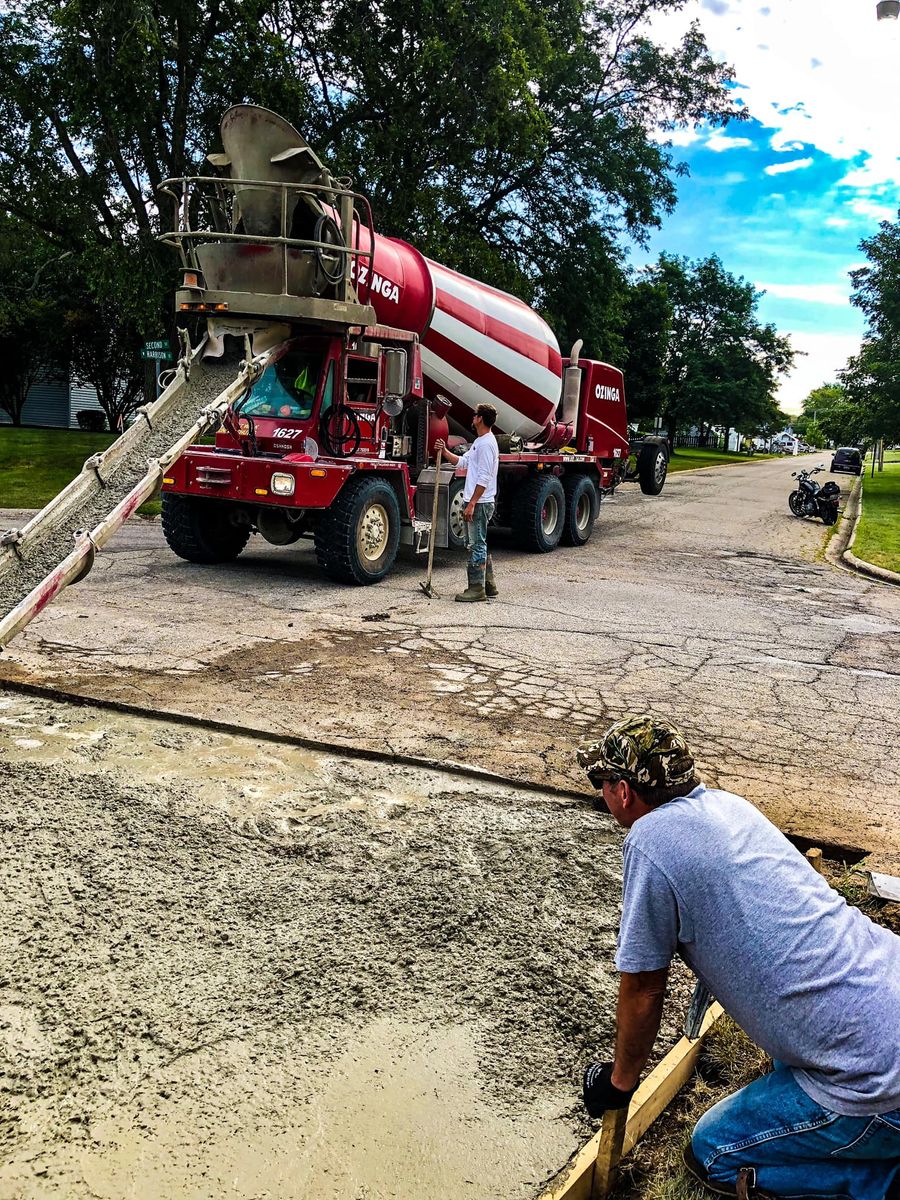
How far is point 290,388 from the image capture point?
10.4m

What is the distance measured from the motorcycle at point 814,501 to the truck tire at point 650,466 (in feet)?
9.39

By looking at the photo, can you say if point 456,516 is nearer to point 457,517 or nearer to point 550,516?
point 457,517

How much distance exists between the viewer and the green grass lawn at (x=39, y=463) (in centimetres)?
1728

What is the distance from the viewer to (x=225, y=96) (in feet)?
57.5

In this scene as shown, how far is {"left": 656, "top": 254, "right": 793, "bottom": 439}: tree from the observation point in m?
61.2

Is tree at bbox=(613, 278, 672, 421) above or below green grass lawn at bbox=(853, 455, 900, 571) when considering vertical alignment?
above

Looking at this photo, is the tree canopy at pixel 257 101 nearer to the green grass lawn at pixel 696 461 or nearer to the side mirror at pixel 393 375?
the side mirror at pixel 393 375

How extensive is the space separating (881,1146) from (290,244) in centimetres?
884

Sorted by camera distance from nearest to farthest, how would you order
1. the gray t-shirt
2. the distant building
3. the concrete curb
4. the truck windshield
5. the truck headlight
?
1. the gray t-shirt
2. the truck headlight
3. the truck windshield
4. the concrete curb
5. the distant building

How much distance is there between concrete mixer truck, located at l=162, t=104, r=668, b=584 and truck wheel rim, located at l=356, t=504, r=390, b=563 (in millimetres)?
18

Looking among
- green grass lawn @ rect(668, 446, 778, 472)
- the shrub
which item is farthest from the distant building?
green grass lawn @ rect(668, 446, 778, 472)

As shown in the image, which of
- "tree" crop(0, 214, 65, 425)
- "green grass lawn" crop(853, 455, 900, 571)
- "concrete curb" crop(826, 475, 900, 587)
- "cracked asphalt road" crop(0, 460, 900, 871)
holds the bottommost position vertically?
"cracked asphalt road" crop(0, 460, 900, 871)

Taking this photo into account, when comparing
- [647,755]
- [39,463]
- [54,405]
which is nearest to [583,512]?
[39,463]

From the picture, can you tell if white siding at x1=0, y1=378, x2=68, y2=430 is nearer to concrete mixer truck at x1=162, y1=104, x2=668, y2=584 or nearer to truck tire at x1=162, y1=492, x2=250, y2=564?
concrete mixer truck at x1=162, y1=104, x2=668, y2=584
